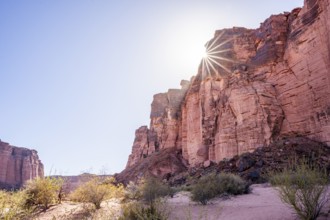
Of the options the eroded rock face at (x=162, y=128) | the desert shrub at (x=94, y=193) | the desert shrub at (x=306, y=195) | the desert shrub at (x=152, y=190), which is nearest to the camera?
the desert shrub at (x=306, y=195)

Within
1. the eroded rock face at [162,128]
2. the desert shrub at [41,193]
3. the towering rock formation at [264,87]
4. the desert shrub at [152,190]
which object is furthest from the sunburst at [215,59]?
the desert shrub at [41,193]

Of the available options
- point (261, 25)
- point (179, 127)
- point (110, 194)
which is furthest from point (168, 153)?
point (110, 194)

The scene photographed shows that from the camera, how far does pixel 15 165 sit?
79.4 m

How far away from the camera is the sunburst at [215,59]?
3176 centimetres

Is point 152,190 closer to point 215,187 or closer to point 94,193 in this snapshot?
point 94,193

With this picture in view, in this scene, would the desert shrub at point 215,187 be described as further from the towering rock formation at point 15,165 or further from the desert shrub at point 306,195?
the towering rock formation at point 15,165

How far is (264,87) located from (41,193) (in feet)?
67.9

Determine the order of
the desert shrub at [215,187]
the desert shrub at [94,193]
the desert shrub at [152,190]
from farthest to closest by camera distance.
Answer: the desert shrub at [152,190] < the desert shrub at [94,193] < the desert shrub at [215,187]

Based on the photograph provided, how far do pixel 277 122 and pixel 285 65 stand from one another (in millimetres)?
5172

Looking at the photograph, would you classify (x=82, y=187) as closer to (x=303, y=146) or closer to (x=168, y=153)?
(x=303, y=146)

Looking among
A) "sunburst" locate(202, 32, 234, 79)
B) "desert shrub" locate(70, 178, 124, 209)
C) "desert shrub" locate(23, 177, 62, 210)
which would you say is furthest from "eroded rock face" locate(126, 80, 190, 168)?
"desert shrub" locate(23, 177, 62, 210)

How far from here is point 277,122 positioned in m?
23.9

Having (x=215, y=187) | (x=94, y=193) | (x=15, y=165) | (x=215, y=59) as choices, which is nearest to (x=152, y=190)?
(x=94, y=193)

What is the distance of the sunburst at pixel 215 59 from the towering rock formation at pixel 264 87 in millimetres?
124
